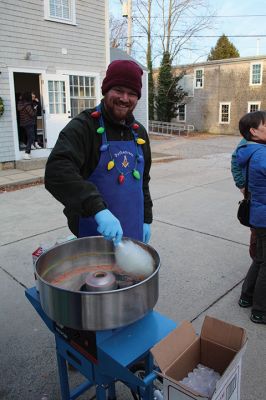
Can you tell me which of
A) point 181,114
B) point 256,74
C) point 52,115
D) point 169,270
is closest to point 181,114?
point 181,114

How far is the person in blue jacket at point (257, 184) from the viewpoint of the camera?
2.72 meters

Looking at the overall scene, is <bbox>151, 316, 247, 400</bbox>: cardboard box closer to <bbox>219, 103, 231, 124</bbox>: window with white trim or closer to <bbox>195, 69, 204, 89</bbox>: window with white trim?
<bbox>219, 103, 231, 124</bbox>: window with white trim

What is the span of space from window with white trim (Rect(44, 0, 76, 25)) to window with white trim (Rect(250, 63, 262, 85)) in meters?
16.7

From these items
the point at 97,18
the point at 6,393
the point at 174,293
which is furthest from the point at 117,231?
the point at 97,18

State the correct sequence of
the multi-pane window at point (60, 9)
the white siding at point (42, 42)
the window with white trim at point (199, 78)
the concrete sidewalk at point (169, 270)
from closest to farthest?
the concrete sidewalk at point (169, 270) → the white siding at point (42, 42) → the multi-pane window at point (60, 9) → the window with white trim at point (199, 78)

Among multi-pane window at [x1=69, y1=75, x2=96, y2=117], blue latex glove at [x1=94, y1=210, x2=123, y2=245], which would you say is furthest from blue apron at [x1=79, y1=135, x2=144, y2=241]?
multi-pane window at [x1=69, y1=75, x2=96, y2=117]

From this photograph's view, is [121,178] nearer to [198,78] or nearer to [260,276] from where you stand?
[260,276]

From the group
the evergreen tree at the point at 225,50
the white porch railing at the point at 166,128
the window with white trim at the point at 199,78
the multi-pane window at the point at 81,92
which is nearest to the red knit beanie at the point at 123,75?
the multi-pane window at the point at 81,92

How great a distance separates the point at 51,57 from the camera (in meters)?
9.77

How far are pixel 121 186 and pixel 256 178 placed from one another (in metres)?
1.27

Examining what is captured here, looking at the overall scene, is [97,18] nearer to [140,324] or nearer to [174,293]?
[174,293]

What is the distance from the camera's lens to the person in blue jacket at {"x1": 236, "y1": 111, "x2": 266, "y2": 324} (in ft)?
8.92

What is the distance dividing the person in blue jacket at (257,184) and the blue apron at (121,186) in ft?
3.44

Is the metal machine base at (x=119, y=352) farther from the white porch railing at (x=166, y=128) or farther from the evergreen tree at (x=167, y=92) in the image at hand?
the evergreen tree at (x=167, y=92)
